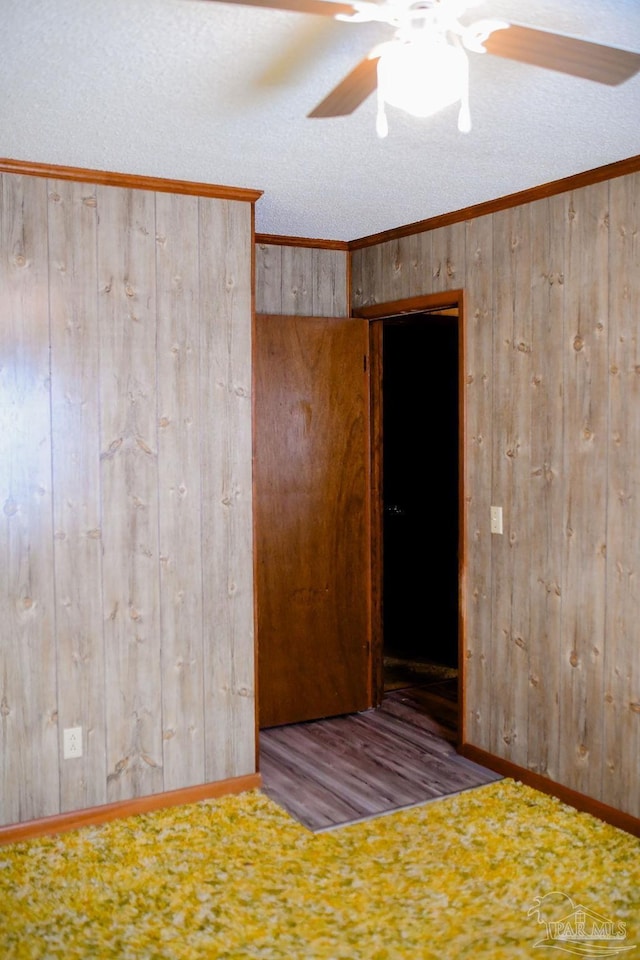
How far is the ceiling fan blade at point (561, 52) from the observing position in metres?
1.80

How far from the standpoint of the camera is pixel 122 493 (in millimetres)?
3564

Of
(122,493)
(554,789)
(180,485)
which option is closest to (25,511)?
(122,493)

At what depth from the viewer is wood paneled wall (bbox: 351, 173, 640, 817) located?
335 centimetres

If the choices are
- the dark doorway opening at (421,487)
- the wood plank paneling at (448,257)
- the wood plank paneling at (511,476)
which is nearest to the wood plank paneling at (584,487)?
the wood plank paneling at (511,476)

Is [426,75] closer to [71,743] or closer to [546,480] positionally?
[546,480]

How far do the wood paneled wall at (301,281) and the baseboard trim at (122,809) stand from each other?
2.32m

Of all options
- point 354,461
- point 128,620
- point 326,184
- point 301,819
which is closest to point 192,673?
point 128,620

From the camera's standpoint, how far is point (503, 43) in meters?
1.83

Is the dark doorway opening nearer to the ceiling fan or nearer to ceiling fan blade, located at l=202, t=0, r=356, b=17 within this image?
the ceiling fan

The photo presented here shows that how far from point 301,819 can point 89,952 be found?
1.09m

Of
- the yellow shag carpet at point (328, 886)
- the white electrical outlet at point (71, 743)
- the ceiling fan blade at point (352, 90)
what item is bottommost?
the yellow shag carpet at point (328, 886)

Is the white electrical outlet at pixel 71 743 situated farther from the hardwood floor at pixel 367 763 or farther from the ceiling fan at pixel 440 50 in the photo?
the ceiling fan at pixel 440 50

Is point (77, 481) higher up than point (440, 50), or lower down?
lower down

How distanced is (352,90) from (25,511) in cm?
201
